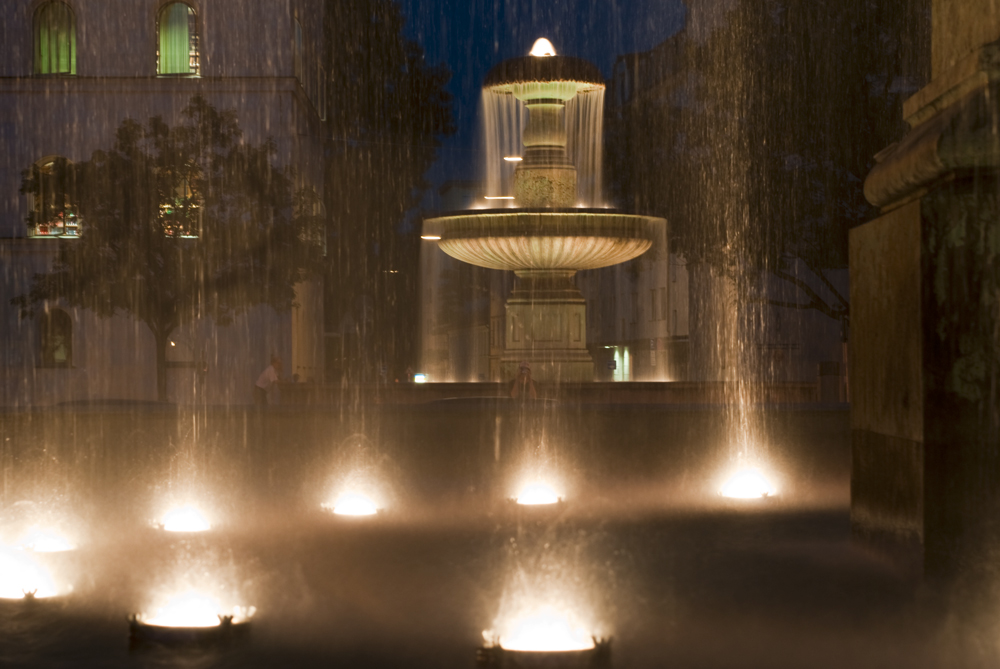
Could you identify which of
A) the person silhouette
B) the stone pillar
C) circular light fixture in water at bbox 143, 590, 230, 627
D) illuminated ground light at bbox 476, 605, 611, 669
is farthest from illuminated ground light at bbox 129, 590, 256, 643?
the person silhouette

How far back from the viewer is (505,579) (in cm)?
489

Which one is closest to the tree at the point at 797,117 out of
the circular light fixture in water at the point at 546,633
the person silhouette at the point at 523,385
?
the person silhouette at the point at 523,385

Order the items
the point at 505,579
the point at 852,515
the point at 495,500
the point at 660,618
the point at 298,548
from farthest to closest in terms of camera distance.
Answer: the point at 495,500 < the point at 298,548 < the point at 852,515 < the point at 505,579 < the point at 660,618

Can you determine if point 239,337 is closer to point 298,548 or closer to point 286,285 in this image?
point 286,285

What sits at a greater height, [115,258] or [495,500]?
[115,258]

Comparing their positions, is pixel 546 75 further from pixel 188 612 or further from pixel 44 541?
pixel 188 612

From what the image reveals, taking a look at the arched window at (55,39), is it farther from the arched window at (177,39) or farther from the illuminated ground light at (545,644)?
the illuminated ground light at (545,644)

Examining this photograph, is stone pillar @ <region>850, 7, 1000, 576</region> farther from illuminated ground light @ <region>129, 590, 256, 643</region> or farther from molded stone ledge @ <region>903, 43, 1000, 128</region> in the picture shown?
illuminated ground light @ <region>129, 590, 256, 643</region>

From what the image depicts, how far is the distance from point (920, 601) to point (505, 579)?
1.58m

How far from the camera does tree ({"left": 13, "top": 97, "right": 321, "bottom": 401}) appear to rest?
24609 millimetres

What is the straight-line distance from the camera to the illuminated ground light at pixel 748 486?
771 cm

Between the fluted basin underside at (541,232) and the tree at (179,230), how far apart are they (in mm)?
10649

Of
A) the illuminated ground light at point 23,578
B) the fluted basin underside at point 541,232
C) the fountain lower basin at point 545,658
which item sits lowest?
the illuminated ground light at point 23,578

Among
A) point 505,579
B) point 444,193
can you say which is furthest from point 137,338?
point 444,193
